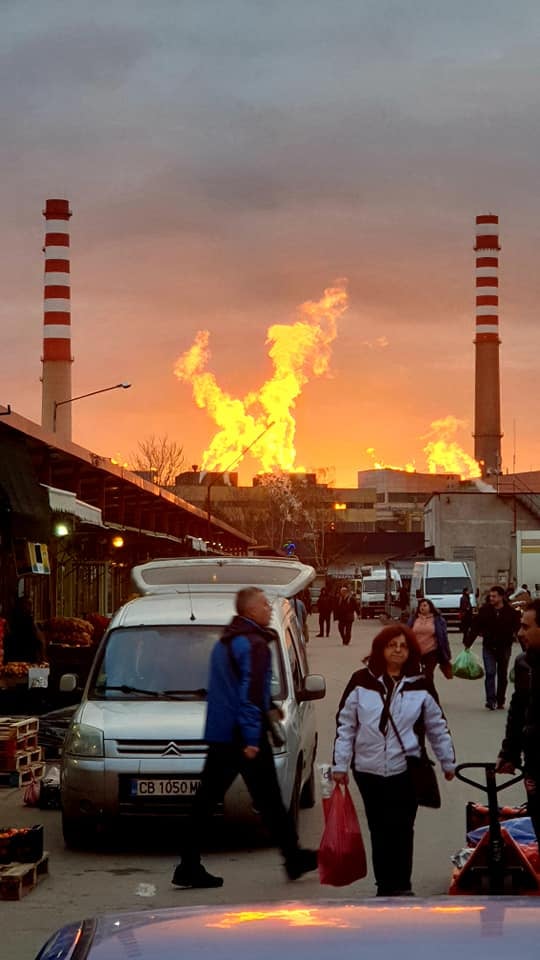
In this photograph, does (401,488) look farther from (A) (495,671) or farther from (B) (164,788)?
(B) (164,788)

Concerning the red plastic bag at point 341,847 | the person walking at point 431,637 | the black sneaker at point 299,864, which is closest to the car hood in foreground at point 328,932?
the red plastic bag at point 341,847

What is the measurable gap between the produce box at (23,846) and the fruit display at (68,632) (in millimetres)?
14687

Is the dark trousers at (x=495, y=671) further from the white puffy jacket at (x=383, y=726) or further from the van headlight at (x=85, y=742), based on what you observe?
the white puffy jacket at (x=383, y=726)

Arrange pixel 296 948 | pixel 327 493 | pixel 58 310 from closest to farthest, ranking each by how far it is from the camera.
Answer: pixel 296 948, pixel 58 310, pixel 327 493

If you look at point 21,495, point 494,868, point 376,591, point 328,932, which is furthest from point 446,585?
point 328,932

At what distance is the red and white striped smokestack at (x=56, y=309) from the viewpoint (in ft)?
281

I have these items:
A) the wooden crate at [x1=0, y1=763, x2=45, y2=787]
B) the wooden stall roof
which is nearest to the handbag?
the wooden crate at [x1=0, y1=763, x2=45, y2=787]

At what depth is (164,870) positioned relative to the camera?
1037 cm

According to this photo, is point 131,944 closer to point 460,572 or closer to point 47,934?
point 47,934

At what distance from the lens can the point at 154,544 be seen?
4888 cm

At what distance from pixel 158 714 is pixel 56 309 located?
2981 inches

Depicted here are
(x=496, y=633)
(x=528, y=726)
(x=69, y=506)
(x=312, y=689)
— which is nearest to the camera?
(x=528, y=726)

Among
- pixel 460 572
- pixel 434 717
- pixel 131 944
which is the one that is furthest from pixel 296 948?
pixel 460 572

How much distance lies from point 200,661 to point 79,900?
336cm
